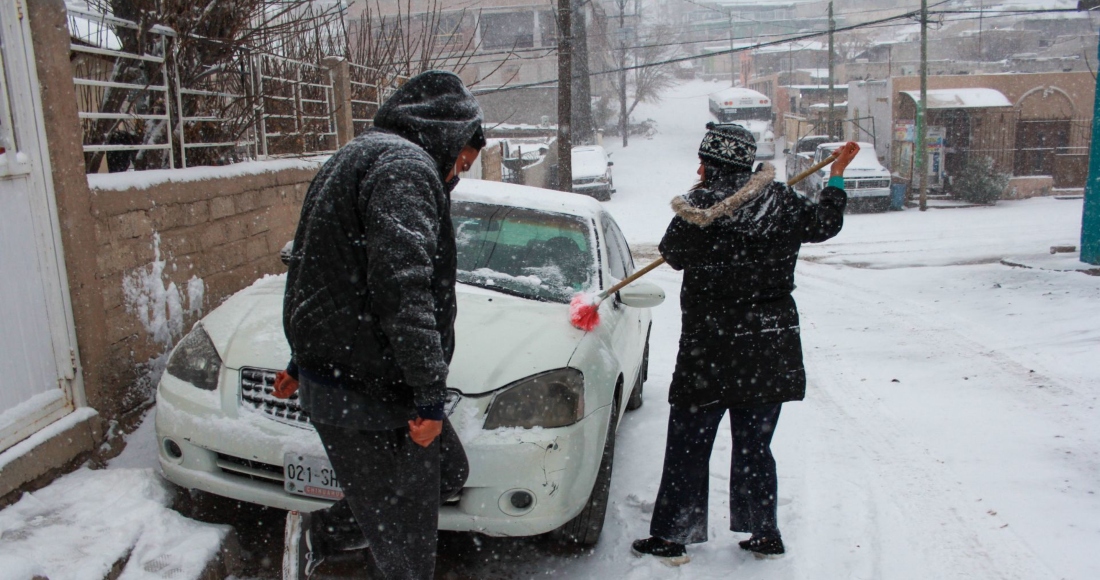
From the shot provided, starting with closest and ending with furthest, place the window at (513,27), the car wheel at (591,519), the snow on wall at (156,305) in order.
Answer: the car wheel at (591,519), the snow on wall at (156,305), the window at (513,27)

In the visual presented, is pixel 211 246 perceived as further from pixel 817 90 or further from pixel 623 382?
pixel 817 90

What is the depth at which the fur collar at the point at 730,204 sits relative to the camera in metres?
3.10

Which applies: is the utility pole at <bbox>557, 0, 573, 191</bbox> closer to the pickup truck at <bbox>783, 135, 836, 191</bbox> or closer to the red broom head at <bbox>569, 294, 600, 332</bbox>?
the pickup truck at <bbox>783, 135, 836, 191</bbox>

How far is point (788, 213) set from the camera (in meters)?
3.17

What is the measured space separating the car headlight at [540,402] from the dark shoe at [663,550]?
71cm

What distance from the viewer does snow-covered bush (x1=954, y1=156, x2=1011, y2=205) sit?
26031 millimetres

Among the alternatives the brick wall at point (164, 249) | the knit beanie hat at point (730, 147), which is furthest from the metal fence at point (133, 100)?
the knit beanie hat at point (730, 147)

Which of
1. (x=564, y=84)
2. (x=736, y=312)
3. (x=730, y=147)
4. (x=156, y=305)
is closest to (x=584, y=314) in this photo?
(x=736, y=312)

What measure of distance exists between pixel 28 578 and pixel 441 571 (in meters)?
1.46

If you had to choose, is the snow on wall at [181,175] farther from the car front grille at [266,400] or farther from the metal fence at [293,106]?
the car front grille at [266,400]

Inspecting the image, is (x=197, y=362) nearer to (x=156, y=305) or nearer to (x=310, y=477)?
(x=310, y=477)

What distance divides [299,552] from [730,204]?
1.96 meters

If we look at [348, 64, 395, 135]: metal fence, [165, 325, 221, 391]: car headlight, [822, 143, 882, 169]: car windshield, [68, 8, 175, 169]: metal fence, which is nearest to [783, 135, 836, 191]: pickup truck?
[822, 143, 882, 169]: car windshield

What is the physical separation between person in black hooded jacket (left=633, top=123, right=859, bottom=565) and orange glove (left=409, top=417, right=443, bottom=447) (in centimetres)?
148
